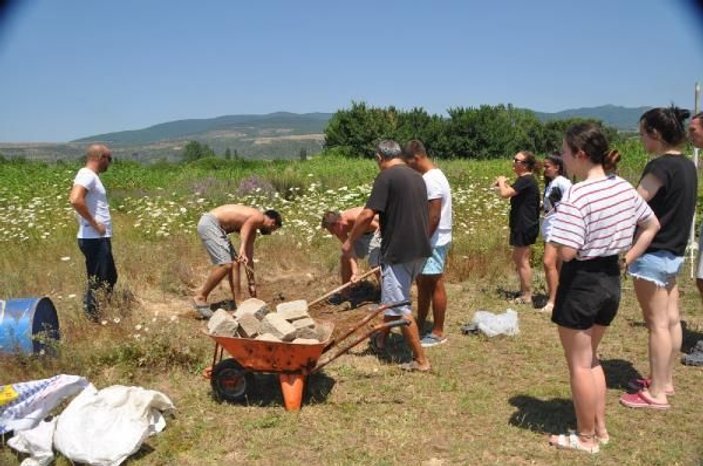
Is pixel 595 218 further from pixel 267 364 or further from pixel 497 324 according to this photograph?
pixel 497 324

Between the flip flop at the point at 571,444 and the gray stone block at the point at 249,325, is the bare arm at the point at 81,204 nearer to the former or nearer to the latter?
the gray stone block at the point at 249,325

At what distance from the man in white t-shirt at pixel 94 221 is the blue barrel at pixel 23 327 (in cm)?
85

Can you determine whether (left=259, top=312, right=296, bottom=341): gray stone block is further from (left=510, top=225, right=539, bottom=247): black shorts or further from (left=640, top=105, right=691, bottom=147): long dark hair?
(left=510, top=225, right=539, bottom=247): black shorts

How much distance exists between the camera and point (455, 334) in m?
5.83

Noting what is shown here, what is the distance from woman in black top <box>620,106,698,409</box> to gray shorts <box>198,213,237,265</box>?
400 centimetres

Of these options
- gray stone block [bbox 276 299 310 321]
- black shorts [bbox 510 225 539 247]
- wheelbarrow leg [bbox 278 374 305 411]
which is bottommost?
wheelbarrow leg [bbox 278 374 305 411]

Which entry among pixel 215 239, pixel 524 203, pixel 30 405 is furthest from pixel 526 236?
pixel 30 405

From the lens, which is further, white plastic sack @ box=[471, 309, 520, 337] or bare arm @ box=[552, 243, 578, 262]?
white plastic sack @ box=[471, 309, 520, 337]

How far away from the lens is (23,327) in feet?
15.0

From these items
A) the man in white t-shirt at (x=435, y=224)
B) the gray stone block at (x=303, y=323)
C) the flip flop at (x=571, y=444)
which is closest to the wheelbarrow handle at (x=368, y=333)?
the gray stone block at (x=303, y=323)

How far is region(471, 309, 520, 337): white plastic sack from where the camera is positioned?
5.68m

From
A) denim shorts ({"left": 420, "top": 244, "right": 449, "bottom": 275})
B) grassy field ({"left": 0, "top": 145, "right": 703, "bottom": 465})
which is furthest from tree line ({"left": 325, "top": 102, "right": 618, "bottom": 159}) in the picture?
denim shorts ({"left": 420, "top": 244, "right": 449, "bottom": 275})

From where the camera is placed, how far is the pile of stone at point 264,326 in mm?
4012

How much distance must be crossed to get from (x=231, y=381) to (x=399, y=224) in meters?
1.72
